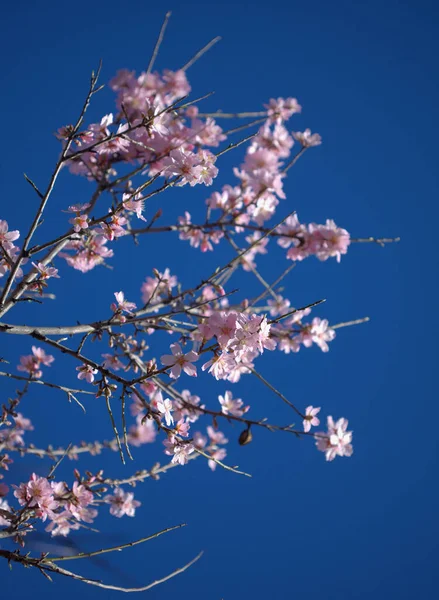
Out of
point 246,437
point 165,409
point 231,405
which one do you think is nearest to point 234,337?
point 165,409

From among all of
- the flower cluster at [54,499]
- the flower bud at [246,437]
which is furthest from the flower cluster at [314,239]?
the flower cluster at [54,499]

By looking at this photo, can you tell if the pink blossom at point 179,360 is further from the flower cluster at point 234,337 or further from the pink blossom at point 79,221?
the pink blossom at point 79,221

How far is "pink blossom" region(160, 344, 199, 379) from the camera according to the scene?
151 cm

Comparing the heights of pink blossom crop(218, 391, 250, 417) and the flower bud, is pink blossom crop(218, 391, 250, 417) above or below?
above

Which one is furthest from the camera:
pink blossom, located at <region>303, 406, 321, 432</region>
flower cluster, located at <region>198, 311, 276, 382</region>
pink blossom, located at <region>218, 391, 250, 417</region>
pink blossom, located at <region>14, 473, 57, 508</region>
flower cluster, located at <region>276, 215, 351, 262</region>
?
flower cluster, located at <region>276, 215, 351, 262</region>

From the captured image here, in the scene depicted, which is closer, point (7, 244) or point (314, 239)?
point (7, 244)

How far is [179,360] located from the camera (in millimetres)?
1542

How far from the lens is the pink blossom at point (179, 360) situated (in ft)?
A: 4.96

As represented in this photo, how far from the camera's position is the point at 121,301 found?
6.14 feet

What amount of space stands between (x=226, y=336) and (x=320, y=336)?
112cm

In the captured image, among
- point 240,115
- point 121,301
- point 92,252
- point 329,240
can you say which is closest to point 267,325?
point 121,301

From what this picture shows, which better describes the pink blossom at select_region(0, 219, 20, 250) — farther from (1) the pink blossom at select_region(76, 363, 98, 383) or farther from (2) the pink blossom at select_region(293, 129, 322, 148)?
(2) the pink blossom at select_region(293, 129, 322, 148)

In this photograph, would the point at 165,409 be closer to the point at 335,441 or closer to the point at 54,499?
the point at 54,499

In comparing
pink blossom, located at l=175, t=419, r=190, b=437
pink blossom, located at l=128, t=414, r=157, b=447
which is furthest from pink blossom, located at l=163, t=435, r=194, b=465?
pink blossom, located at l=128, t=414, r=157, b=447
